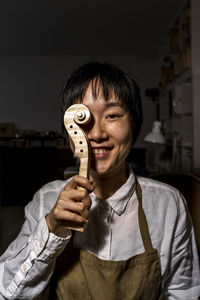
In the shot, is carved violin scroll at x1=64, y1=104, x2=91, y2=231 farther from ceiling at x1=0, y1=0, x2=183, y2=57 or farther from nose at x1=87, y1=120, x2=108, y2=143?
ceiling at x1=0, y1=0, x2=183, y2=57

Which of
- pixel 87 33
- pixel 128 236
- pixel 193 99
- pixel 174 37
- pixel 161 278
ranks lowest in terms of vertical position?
pixel 161 278

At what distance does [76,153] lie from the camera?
2.01 feet

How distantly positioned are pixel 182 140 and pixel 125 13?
195cm

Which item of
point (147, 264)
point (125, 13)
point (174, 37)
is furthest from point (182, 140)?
point (147, 264)

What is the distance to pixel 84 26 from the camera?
4398 mm

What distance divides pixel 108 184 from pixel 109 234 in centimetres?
15

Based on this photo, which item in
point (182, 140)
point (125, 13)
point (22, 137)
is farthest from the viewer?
point (22, 137)

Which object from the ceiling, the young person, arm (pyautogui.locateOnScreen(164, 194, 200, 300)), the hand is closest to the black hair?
the young person

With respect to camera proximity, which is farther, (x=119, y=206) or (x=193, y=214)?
(x=193, y=214)

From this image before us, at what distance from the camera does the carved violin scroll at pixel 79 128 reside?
601mm

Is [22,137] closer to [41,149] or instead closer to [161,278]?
[41,149]

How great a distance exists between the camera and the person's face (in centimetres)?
68

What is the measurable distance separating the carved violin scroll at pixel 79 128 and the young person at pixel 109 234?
6 cm

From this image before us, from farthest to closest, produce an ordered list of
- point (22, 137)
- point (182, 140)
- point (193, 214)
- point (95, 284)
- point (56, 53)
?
point (56, 53)
point (22, 137)
point (182, 140)
point (193, 214)
point (95, 284)
